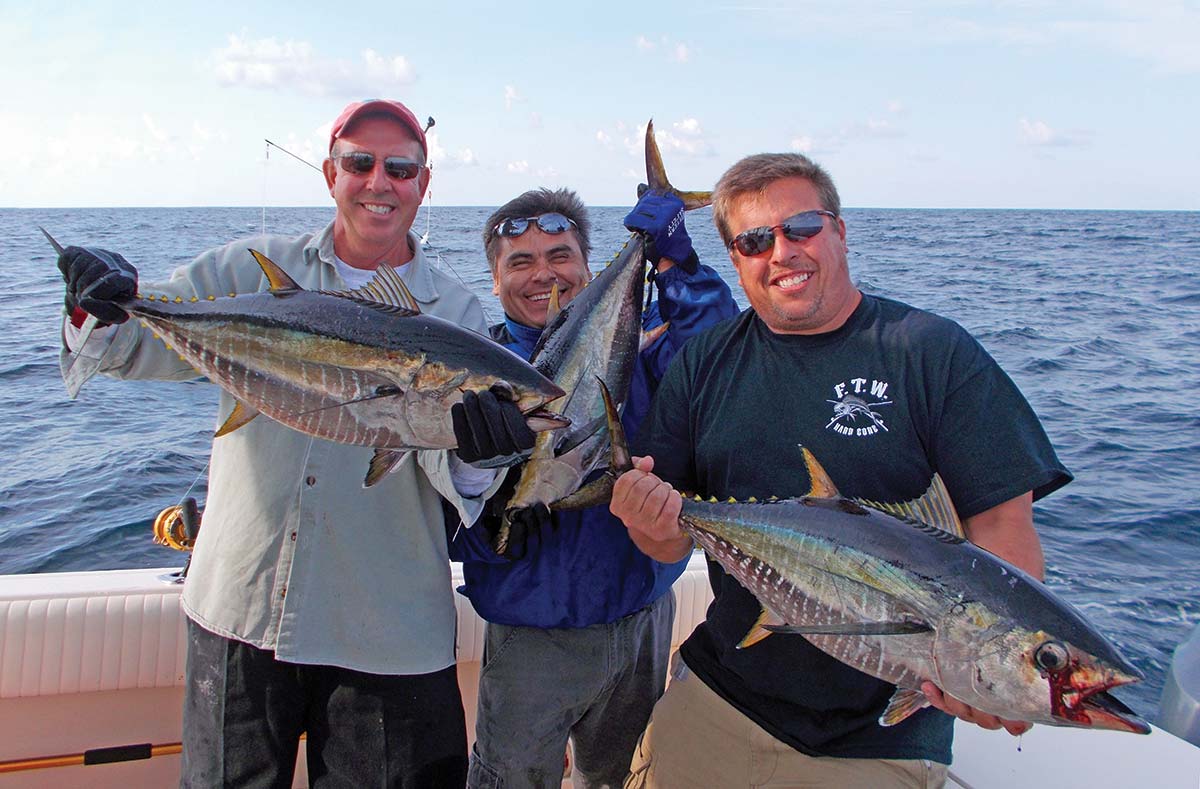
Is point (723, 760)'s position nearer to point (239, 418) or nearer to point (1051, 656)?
point (1051, 656)

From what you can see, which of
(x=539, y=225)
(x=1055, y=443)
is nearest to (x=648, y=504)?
(x=539, y=225)

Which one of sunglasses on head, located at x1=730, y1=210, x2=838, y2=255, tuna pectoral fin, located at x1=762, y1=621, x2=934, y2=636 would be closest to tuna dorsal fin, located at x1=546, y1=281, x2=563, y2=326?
sunglasses on head, located at x1=730, y1=210, x2=838, y2=255

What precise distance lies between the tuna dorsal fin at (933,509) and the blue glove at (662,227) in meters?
1.46

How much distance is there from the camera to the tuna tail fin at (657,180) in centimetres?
365

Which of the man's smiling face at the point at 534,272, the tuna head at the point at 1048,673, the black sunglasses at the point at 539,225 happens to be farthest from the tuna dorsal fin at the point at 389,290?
the tuna head at the point at 1048,673

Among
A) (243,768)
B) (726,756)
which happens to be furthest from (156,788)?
(726,756)

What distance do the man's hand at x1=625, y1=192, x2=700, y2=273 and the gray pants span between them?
4.45 ft

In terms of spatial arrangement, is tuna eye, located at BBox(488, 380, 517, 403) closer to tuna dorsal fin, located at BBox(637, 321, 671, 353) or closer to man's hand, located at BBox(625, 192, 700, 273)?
tuna dorsal fin, located at BBox(637, 321, 671, 353)

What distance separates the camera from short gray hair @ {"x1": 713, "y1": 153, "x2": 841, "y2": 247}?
273 cm

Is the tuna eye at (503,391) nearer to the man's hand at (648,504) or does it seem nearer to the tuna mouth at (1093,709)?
the man's hand at (648,504)

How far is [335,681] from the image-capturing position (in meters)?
2.78

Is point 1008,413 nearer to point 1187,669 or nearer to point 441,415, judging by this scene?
point 441,415

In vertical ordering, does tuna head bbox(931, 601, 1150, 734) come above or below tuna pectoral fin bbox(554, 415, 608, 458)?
below

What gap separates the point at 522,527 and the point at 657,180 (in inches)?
66.9
